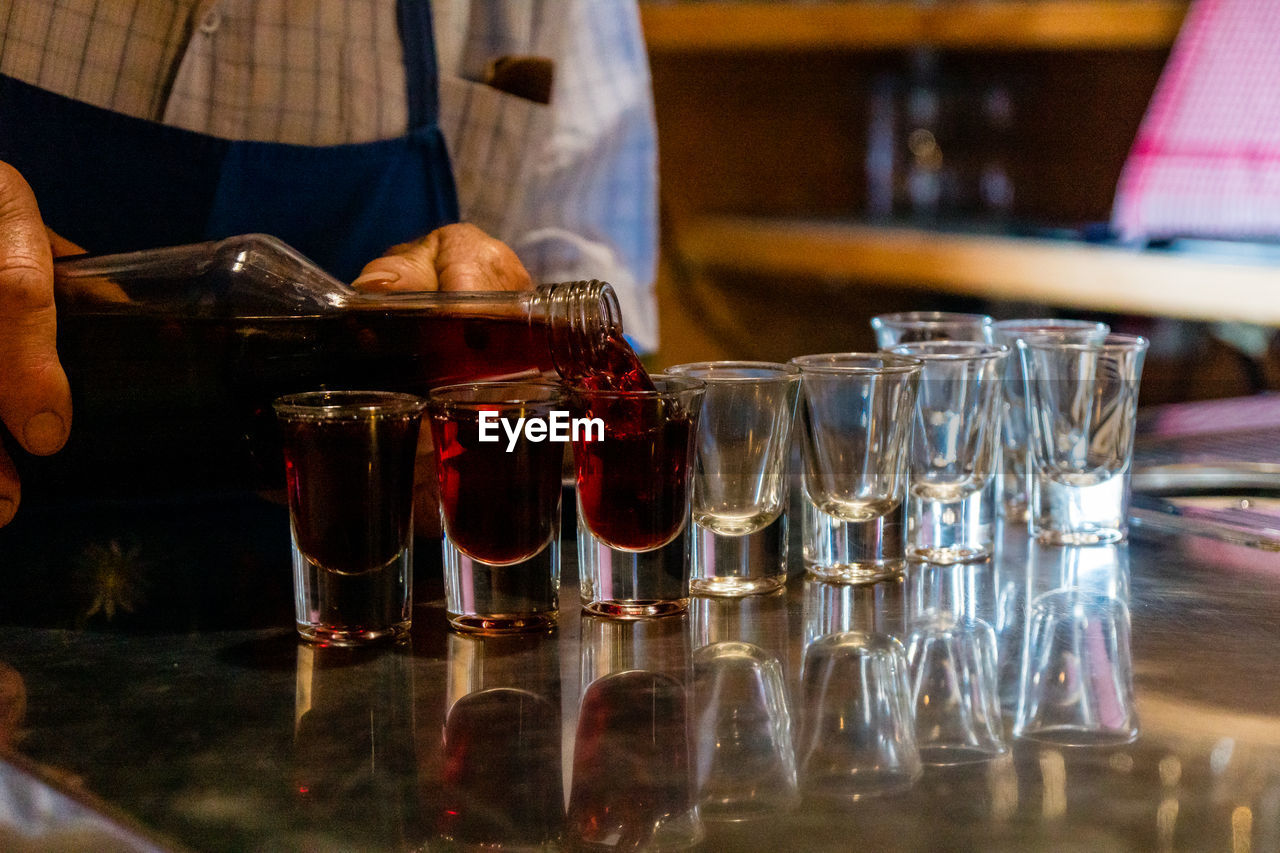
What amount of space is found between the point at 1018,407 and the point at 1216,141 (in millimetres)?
1209

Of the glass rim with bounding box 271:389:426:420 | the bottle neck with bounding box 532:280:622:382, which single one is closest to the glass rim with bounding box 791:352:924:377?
the bottle neck with bounding box 532:280:622:382

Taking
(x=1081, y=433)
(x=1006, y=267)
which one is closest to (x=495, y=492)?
(x=1081, y=433)

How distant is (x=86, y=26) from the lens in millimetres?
1070

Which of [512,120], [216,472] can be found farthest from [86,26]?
[216,472]

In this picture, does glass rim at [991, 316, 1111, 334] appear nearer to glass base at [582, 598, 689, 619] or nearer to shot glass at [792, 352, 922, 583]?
shot glass at [792, 352, 922, 583]

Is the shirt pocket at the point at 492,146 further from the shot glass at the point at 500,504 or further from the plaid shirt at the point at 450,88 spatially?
the shot glass at the point at 500,504

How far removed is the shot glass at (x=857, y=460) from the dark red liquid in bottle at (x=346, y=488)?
0.70 feet

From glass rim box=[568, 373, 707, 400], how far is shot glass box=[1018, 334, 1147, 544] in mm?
238

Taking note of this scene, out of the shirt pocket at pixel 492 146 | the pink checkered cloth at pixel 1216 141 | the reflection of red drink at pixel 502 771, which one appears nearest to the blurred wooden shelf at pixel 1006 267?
the pink checkered cloth at pixel 1216 141

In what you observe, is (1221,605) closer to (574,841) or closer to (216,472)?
(574,841)

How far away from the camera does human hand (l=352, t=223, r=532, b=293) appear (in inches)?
29.7

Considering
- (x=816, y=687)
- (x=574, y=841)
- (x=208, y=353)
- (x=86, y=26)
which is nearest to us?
(x=574, y=841)

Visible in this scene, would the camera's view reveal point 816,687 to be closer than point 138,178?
Yes

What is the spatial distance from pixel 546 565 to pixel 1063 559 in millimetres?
307
